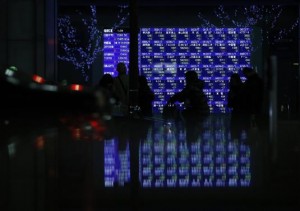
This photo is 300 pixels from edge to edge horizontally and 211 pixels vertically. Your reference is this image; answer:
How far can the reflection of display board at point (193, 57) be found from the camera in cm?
2288

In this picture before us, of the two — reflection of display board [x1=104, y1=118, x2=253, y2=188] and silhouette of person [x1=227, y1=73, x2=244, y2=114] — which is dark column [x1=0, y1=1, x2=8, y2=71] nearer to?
silhouette of person [x1=227, y1=73, x2=244, y2=114]

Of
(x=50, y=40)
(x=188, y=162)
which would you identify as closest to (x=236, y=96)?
(x=188, y=162)

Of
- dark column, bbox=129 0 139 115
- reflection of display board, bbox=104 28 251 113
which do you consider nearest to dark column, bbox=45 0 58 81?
reflection of display board, bbox=104 28 251 113

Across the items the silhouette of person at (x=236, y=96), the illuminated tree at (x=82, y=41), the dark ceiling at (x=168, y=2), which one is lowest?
the silhouette of person at (x=236, y=96)

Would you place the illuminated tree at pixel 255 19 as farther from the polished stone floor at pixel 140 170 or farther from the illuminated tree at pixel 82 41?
the polished stone floor at pixel 140 170

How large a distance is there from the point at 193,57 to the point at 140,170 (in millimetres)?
15144

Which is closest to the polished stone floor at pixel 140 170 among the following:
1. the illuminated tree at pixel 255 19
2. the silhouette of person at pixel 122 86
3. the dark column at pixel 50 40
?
the silhouette of person at pixel 122 86

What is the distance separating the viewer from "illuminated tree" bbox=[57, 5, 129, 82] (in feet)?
78.2

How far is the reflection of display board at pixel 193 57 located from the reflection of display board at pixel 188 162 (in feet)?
29.7

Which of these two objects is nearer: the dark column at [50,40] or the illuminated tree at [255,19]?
the dark column at [50,40]

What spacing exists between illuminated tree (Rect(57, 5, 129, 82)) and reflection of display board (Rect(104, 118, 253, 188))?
10.3 m

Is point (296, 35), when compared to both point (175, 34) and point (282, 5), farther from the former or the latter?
point (175, 34)

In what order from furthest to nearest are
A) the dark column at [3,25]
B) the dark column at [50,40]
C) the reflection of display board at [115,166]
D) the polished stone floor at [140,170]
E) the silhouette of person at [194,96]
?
1. the dark column at [50,40]
2. the dark column at [3,25]
3. the silhouette of person at [194,96]
4. the reflection of display board at [115,166]
5. the polished stone floor at [140,170]

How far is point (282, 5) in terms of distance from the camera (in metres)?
24.4
